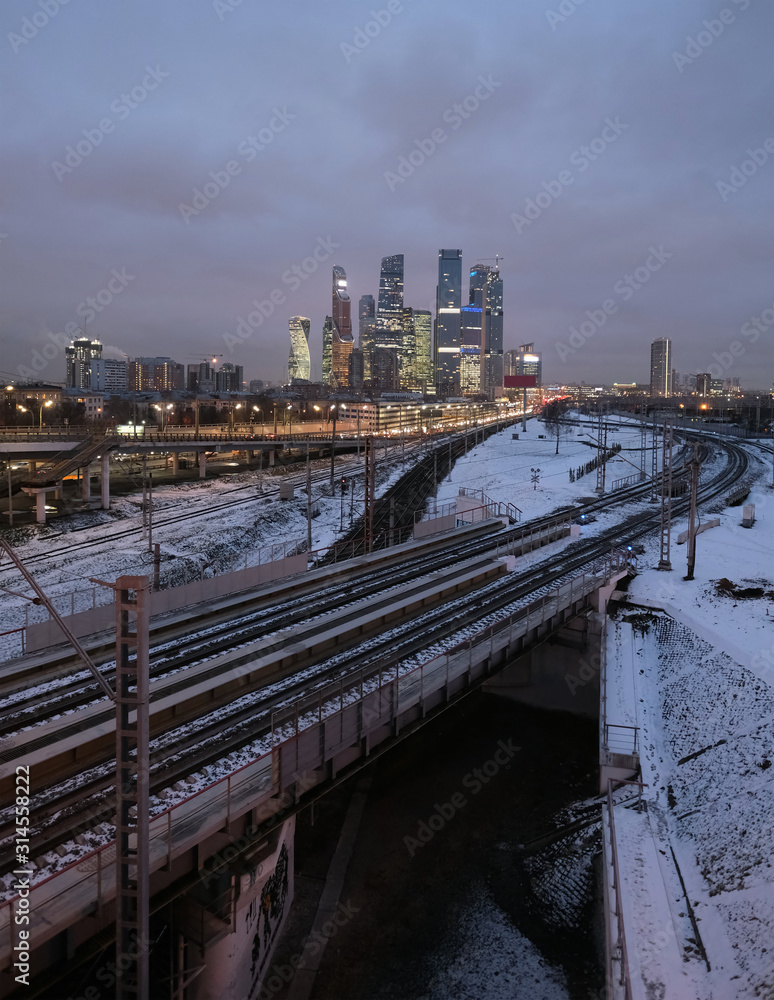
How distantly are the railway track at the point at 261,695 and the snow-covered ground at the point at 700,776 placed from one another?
3863 mm

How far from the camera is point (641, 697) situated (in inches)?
707

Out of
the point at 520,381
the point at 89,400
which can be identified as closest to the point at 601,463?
the point at 89,400

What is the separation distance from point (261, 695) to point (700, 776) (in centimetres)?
982

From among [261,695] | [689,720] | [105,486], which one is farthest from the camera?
[105,486]

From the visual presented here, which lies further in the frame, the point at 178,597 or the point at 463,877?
the point at 178,597

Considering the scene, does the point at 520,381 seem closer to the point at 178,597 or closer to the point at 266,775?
the point at 178,597

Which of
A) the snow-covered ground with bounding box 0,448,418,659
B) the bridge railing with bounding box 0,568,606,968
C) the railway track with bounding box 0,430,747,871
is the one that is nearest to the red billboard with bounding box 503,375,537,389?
the snow-covered ground with bounding box 0,448,418,659

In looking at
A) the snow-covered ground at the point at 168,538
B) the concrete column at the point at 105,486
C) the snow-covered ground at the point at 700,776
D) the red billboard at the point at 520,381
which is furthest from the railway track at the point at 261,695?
the red billboard at the point at 520,381

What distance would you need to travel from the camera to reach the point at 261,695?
13.3 meters

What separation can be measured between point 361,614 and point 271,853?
8.39m

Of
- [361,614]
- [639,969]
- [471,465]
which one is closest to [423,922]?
[639,969]

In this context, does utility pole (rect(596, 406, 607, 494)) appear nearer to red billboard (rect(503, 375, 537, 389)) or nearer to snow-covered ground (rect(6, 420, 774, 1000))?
snow-covered ground (rect(6, 420, 774, 1000))

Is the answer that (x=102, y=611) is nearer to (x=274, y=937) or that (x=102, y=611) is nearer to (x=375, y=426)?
(x=274, y=937)

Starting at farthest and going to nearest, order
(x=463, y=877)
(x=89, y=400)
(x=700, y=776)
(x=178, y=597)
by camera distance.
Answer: (x=89, y=400) → (x=178, y=597) → (x=463, y=877) → (x=700, y=776)
